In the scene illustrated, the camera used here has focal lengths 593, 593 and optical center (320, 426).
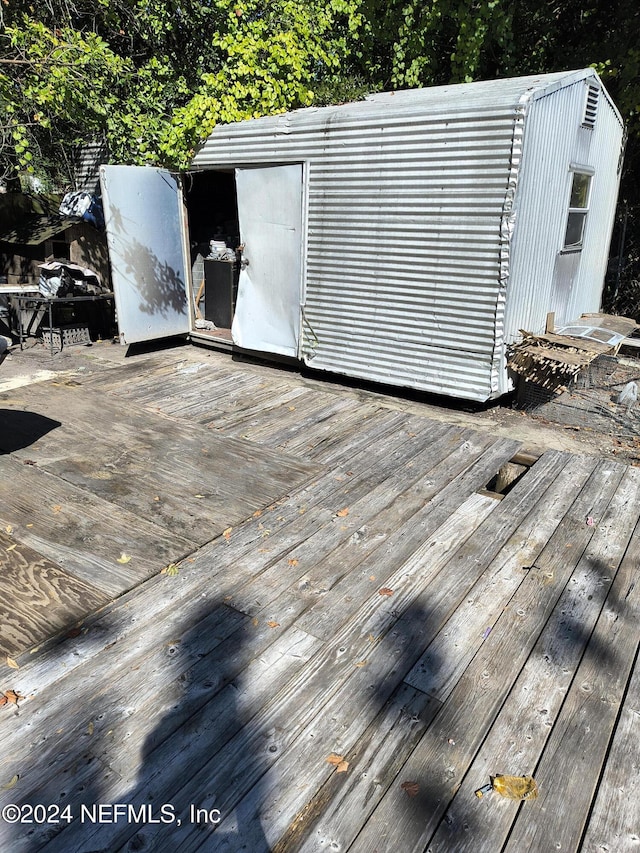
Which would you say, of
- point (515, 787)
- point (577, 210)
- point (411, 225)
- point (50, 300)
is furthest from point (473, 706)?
point (50, 300)

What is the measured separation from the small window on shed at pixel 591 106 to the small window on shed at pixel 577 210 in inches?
20.2

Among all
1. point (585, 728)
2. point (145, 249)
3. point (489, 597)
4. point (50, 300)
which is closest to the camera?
point (585, 728)

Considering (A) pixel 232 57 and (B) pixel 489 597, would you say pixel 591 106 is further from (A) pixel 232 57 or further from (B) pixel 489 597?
(B) pixel 489 597

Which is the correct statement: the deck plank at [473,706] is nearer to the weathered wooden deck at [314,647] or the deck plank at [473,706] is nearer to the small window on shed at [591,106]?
the weathered wooden deck at [314,647]

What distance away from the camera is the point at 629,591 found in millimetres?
3180

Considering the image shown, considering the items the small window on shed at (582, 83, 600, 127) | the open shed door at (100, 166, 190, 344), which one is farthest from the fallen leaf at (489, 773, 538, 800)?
the open shed door at (100, 166, 190, 344)

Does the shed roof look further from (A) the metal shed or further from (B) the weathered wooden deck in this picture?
(B) the weathered wooden deck

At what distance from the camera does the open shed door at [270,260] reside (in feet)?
22.5

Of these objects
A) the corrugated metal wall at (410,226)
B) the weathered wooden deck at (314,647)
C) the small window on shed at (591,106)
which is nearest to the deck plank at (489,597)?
the weathered wooden deck at (314,647)

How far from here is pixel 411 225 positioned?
5910mm

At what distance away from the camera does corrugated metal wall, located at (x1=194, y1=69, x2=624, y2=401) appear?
17.5 feet

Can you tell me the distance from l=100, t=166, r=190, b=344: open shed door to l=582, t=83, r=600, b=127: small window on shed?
5.03m

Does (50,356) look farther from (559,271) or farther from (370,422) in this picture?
(559,271)

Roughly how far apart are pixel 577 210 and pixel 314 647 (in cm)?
604
